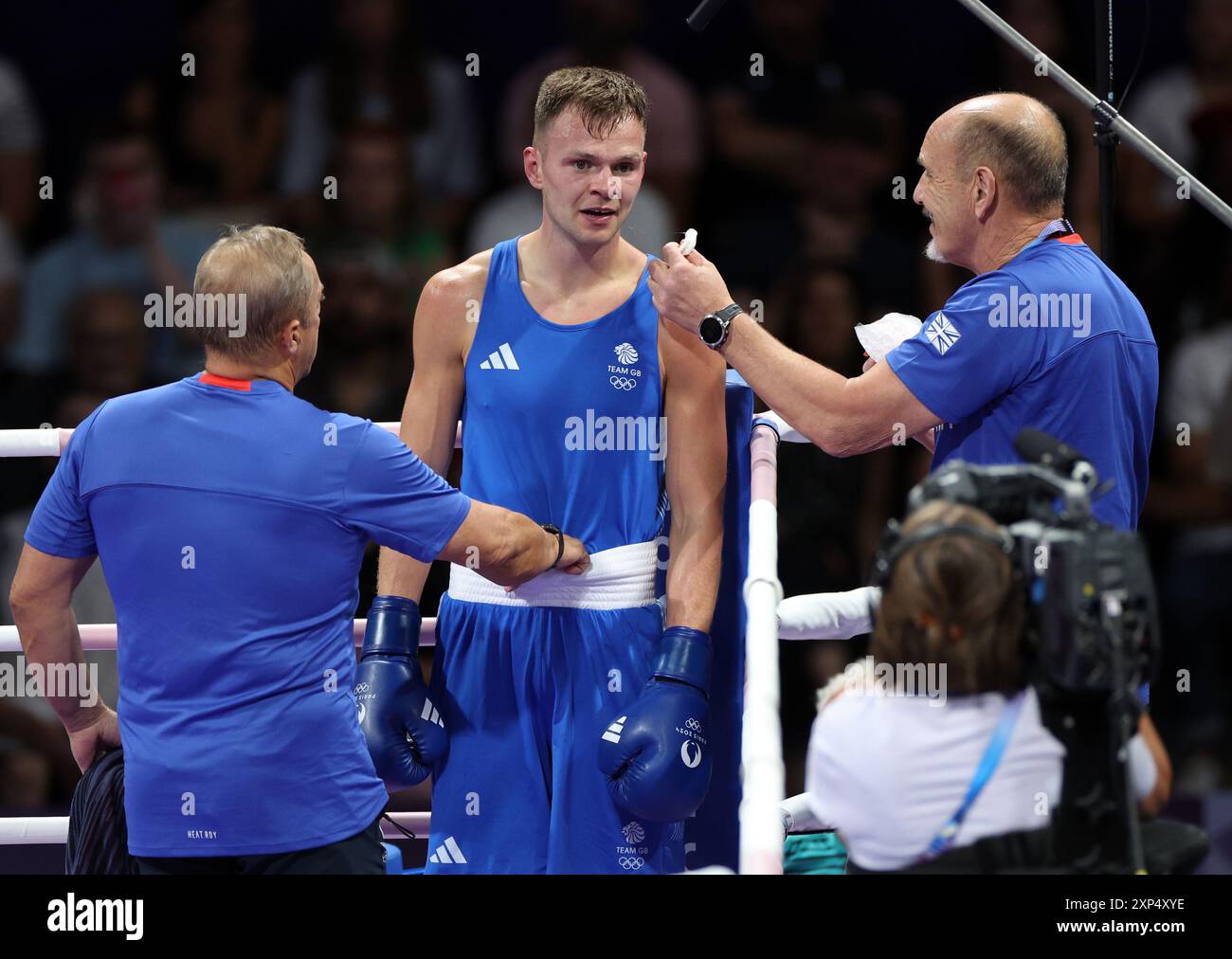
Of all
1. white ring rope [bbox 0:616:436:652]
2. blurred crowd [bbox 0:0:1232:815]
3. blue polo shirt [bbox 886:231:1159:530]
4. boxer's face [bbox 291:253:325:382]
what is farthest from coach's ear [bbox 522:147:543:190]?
blurred crowd [bbox 0:0:1232:815]

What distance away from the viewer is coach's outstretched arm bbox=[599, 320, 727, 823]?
214 cm

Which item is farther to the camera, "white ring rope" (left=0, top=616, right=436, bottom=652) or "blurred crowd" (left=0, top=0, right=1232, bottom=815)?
"blurred crowd" (left=0, top=0, right=1232, bottom=815)

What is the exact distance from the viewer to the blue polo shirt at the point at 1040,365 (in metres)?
2.13

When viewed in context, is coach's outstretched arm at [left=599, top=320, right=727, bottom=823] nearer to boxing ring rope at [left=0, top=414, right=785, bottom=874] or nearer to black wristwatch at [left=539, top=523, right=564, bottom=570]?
boxing ring rope at [left=0, top=414, right=785, bottom=874]

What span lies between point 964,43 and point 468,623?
9.01ft

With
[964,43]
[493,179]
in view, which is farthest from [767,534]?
[964,43]

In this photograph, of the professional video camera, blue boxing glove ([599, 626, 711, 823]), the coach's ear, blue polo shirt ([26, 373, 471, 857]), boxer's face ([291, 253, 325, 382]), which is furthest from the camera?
the coach's ear

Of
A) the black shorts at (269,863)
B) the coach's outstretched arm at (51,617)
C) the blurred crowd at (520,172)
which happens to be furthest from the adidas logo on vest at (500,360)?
the blurred crowd at (520,172)

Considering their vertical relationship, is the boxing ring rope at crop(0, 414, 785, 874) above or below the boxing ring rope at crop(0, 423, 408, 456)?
below

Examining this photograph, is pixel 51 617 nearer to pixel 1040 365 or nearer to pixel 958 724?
pixel 958 724

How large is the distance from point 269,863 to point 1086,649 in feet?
3.46

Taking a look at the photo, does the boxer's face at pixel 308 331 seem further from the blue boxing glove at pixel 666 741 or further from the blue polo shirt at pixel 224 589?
the blue boxing glove at pixel 666 741
